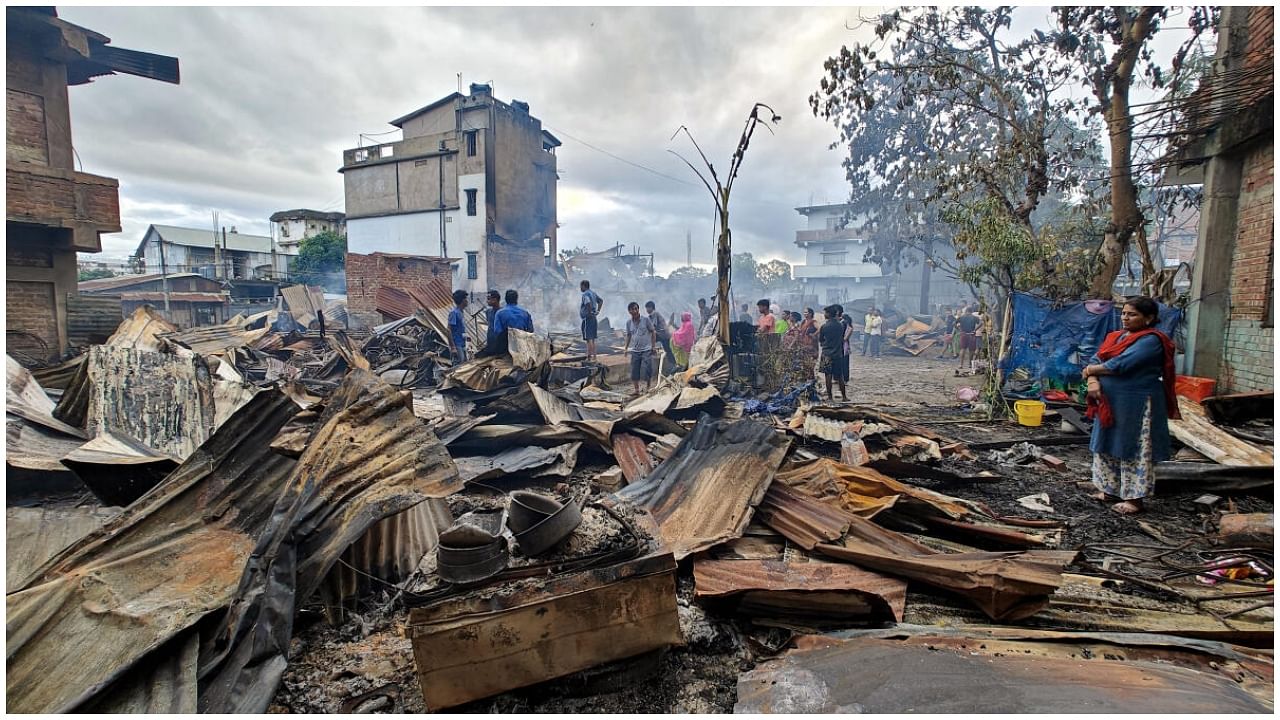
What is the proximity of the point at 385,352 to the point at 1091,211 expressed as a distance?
1403 centimetres

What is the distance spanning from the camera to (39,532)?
3441 mm

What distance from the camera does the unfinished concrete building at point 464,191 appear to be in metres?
28.3

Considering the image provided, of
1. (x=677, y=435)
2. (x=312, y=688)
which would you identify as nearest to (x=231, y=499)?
(x=312, y=688)

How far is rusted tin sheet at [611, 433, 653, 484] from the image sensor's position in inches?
185

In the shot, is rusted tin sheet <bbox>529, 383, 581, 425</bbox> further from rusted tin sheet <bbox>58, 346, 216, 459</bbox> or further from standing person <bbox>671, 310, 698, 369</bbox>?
standing person <bbox>671, 310, 698, 369</bbox>

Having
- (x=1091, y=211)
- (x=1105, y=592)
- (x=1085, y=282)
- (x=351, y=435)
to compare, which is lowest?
(x=1105, y=592)

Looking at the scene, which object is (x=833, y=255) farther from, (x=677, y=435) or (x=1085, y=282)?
(x=677, y=435)

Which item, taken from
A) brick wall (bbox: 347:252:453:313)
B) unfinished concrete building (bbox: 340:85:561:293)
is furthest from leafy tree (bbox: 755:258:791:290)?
brick wall (bbox: 347:252:453:313)

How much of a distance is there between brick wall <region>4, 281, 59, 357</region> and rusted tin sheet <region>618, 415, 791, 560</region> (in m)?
12.5

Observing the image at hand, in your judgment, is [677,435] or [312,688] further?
[677,435]

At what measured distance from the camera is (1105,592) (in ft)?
9.09

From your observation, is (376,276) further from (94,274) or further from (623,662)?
(94,274)

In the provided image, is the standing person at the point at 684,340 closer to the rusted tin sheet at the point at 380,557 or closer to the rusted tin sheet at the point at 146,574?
the rusted tin sheet at the point at 380,557

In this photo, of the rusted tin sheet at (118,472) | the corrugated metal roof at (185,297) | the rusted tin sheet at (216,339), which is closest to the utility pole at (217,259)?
the corrugated metal roof at (185,297)
